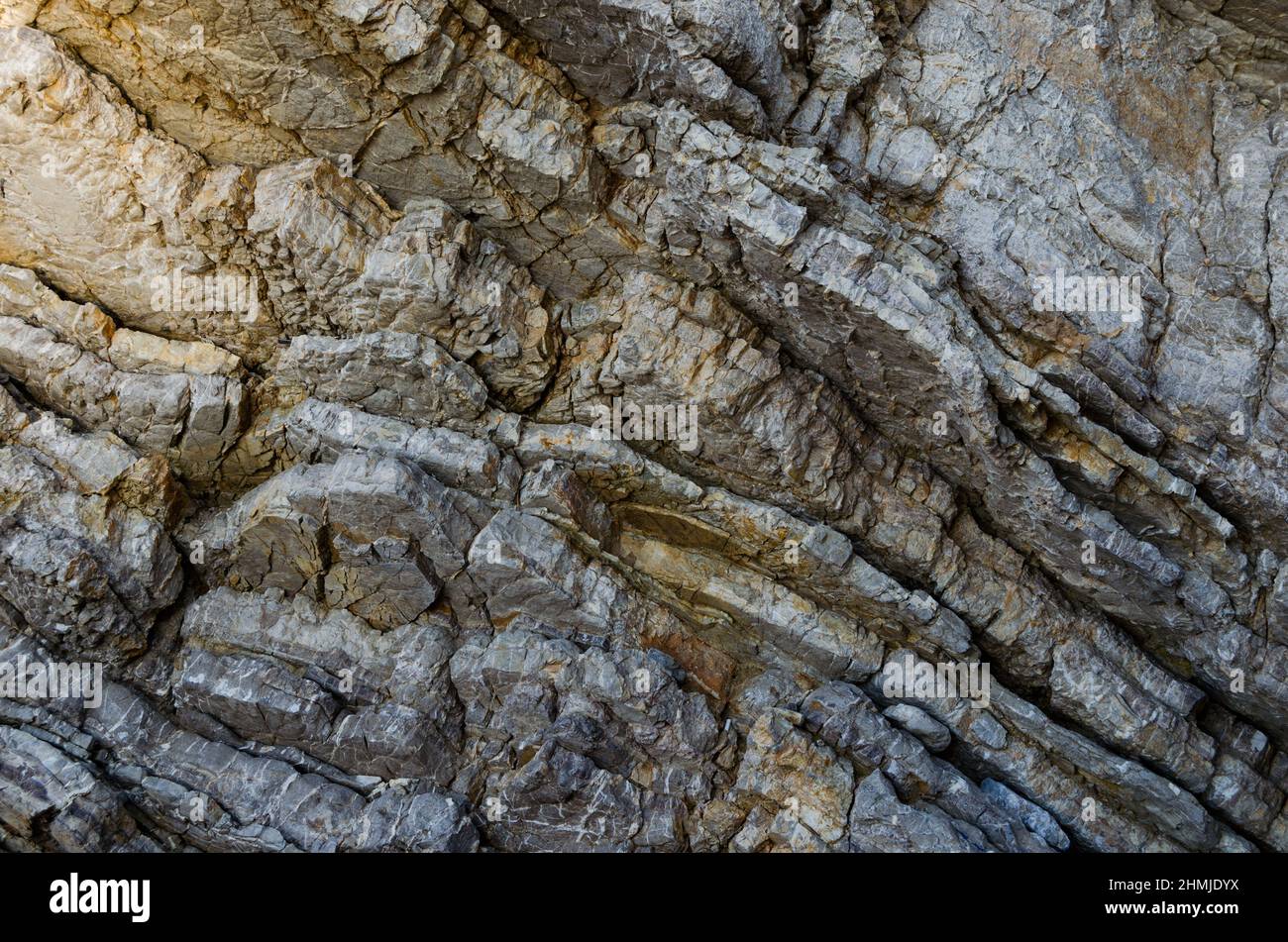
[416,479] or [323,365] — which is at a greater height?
[323,365]

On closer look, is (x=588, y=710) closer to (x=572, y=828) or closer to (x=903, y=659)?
(x=572, y=828)

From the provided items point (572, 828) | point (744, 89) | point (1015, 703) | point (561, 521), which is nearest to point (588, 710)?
point (572, 828)

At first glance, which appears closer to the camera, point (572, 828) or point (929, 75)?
point (572, 828)

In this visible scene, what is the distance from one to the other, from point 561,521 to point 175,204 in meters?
9.68

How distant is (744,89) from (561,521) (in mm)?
8721

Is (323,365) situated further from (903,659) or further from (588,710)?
(903,659)

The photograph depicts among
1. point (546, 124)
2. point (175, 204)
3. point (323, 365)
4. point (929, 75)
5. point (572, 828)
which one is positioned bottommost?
point (572, 828)

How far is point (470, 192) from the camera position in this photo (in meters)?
20.2

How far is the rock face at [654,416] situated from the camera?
62.2 ft

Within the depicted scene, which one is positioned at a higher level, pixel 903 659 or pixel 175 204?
pixel 175 204

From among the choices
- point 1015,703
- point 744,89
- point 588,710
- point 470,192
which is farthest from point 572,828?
point 744,89

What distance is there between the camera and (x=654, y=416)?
20422 millimetres

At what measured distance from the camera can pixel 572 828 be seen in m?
18.8

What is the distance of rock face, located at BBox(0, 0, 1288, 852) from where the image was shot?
1895cm
